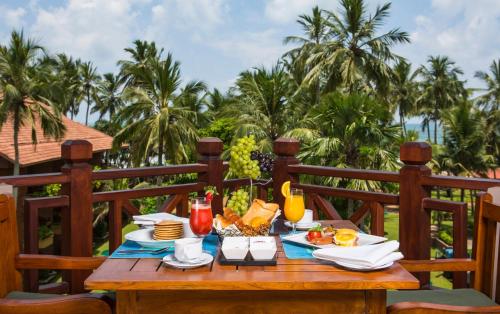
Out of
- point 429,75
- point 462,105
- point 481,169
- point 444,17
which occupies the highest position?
point 444,17

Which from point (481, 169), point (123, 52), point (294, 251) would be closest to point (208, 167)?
point (294, 251)

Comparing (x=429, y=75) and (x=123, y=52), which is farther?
(x=429, y=75)

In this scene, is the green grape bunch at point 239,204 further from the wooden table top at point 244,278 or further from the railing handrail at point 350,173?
the railing handrail at point 350,173

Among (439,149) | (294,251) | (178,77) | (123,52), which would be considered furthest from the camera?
(123,52)

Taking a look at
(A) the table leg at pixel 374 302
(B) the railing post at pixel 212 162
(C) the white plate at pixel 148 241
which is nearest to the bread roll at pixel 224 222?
(C) the white plate at pixel 148 241

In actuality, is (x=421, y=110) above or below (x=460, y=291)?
above

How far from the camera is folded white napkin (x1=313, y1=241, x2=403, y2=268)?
154 cm

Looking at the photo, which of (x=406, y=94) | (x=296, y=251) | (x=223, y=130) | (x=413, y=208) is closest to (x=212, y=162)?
(x=413, y=208)

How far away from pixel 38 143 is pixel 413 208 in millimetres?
18753

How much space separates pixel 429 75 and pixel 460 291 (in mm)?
39860

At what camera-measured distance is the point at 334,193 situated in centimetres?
322

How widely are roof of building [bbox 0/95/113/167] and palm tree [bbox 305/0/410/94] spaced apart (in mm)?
10526

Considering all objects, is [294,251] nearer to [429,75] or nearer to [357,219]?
[357,219]

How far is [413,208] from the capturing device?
2.75m
